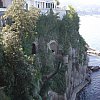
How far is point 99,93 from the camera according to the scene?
83.9 meters

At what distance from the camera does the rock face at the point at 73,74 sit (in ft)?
246

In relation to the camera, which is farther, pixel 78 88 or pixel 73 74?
pixel 78 88

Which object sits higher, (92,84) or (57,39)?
(57,39)

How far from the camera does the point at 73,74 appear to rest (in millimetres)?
81812

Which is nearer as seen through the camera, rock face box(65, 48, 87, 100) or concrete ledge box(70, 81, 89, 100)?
rock face box(65, 48, 87, 100)

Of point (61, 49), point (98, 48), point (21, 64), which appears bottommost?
point (98, 48)

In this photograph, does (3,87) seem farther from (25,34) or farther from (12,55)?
(25,34)

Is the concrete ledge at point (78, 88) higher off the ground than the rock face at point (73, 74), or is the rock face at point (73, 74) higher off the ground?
the rock face at point (73, 74)

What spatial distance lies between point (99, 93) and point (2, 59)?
4707 centimetres

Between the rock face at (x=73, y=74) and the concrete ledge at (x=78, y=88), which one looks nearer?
the rock face at (x=73, y=74)

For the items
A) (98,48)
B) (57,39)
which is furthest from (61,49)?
(98,48)

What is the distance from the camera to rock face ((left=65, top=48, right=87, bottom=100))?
246ft

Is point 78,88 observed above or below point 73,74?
below

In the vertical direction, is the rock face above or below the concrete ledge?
above
